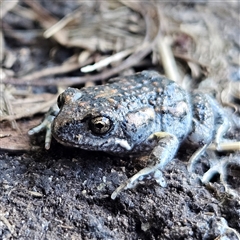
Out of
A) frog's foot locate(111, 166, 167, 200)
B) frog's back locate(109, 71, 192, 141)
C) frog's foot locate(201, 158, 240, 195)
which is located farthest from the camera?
frog's back locate(109, 71, 192, 141)

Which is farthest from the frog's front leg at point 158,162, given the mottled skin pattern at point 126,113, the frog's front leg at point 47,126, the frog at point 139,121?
the frog's front leg at point 47,126

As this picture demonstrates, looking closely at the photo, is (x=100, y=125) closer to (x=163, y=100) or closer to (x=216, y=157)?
(x=163, y=100)

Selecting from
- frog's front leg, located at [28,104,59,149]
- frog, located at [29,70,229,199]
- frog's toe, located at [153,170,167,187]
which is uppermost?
frog, located at [29,70,229,199]

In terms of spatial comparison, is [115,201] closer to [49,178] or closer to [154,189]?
[154,189]

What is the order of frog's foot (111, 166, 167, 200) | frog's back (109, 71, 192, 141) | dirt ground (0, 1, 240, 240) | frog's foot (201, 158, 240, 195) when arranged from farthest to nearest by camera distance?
frog's back (109, 71, 192, 141) < frog's foot (201, 158, 240, 195) < frog's foot (111, 166, 167, 200) < dirt ground (0, 1, 240, 240)

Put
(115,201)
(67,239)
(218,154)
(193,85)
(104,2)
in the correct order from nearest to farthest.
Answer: (67,239), (115,201), (218,154), (193,85), (104,2)

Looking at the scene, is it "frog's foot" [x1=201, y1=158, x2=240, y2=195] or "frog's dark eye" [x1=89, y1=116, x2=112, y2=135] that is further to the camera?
"frog's foot" [x1=201, y1=158, x2=240, y2=195]

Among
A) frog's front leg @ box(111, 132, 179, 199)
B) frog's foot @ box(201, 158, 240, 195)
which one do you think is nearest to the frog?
frog's front leg @ box(111, 132, 179, 199)

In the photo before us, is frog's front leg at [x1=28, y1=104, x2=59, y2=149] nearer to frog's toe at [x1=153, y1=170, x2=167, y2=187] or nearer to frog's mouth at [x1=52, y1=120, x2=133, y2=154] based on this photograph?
frog's mouth at [x1=52, y1=120, x2=133, y2=154]

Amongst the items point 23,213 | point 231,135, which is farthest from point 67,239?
point 231,135
